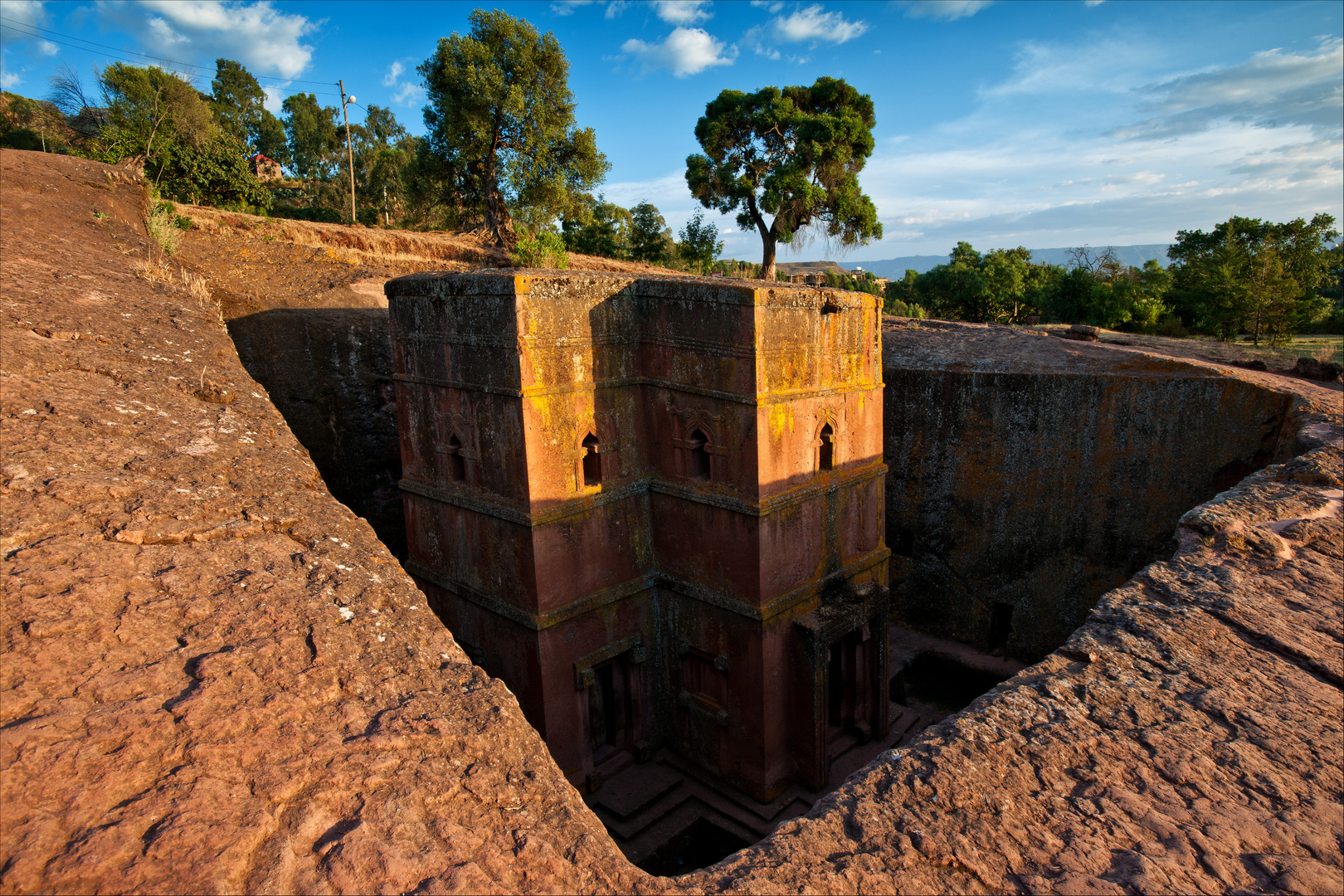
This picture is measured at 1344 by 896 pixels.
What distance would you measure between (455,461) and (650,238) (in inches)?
776

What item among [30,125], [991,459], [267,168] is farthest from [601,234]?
[267,168]

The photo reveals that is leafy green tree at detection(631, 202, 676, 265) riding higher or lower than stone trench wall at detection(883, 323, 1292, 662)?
higher

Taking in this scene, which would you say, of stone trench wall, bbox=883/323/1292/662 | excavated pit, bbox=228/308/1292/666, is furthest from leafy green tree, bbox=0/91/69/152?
stone trench wall, bbox=883/323/1292/662

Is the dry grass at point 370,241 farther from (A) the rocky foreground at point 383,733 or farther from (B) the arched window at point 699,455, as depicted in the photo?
(A) the rocky foreground at point 383,733

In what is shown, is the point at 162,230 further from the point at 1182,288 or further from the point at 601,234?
the point at 1182,288

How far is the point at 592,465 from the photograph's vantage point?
28.7 ft

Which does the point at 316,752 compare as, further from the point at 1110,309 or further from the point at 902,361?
the point at 1110,309

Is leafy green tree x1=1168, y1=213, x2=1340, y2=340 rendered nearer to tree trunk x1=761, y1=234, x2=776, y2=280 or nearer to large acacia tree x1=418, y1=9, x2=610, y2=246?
tree trunk x1=761, y1=234, x2=776, y2=280

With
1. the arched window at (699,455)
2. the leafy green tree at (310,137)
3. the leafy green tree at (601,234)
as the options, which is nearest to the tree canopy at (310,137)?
the leafy green tree at (310,137)

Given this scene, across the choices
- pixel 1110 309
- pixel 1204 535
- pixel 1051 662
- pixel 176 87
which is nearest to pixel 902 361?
pixel 1204 535

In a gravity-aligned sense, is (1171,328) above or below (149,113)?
below

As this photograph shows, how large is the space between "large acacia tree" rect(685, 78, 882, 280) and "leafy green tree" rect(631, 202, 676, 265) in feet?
7.35

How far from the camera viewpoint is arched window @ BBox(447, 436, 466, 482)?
29.2 ft

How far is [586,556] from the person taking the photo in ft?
28.5
